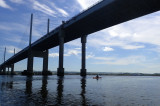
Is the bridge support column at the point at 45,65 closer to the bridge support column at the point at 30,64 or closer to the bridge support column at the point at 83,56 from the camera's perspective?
the bridge support column at the point at 30,64

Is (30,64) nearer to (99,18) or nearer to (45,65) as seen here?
(45,65)

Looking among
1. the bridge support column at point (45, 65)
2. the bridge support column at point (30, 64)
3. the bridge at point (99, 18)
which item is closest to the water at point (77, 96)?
the bridge at point (99, 18)

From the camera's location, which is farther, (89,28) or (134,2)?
(89,28)

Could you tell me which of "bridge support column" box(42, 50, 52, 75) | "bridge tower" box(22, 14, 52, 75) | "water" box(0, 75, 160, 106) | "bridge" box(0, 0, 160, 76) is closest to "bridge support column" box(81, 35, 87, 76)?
"bridge" box(0, 0, 160, 76)

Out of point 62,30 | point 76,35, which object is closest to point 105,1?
point 62,30

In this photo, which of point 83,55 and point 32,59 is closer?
point 83,55

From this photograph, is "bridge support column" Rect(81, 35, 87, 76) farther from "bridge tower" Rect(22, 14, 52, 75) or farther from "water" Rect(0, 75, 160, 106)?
"water" Rect(0, 75, 160, 106)

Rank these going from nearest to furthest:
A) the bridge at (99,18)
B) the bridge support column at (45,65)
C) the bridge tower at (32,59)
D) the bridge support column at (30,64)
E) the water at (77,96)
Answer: the water at (77,96)
the bridge at (99,18)
the bridge support column at (30,64)
the bridge tower at (32,59)
the bridge support column at (45,65)

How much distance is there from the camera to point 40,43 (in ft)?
292

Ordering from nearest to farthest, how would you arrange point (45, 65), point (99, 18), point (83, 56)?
point (99, 18) → point (83, 56) → point (45, 65)

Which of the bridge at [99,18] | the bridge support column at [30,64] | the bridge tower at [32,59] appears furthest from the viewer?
the bridge tower at [32,59]

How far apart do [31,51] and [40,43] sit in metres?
10.5

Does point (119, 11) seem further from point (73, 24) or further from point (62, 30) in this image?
point (62, 30)

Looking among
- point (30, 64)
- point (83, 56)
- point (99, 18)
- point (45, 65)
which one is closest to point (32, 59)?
point (30, 64)
